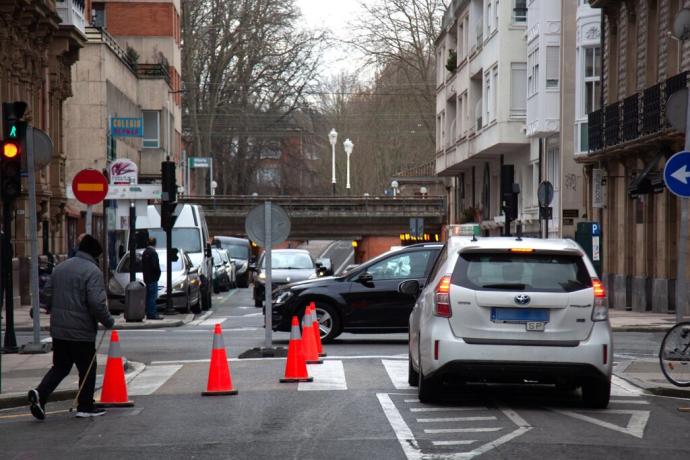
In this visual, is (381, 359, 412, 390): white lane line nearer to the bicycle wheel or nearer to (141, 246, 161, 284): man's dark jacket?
the bicycle wheel

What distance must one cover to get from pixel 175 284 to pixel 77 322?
20.4 meters

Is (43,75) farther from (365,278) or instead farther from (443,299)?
(443,299)

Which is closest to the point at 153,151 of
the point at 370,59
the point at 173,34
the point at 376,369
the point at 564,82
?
the point at 173,34

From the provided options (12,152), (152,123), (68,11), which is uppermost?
(68,11)

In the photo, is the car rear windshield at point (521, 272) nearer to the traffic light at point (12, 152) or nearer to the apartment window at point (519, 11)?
the traffic light at point (12, 152)

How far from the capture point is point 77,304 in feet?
44.2

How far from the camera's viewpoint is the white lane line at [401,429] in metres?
10.7

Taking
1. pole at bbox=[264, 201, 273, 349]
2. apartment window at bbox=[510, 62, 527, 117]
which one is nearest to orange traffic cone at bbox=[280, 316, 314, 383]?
pole at bbox=[264, 201, 273, 349]

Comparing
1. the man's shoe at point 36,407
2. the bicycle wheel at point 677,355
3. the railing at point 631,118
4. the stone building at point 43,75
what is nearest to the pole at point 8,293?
the man's shoe at point 36,407

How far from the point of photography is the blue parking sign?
16484mm

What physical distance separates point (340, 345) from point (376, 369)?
4.74 meters

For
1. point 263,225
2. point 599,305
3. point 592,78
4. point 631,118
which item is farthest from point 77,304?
point 592,78

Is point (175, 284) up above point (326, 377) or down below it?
above

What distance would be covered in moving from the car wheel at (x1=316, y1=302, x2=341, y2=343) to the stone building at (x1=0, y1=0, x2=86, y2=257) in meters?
14.9
